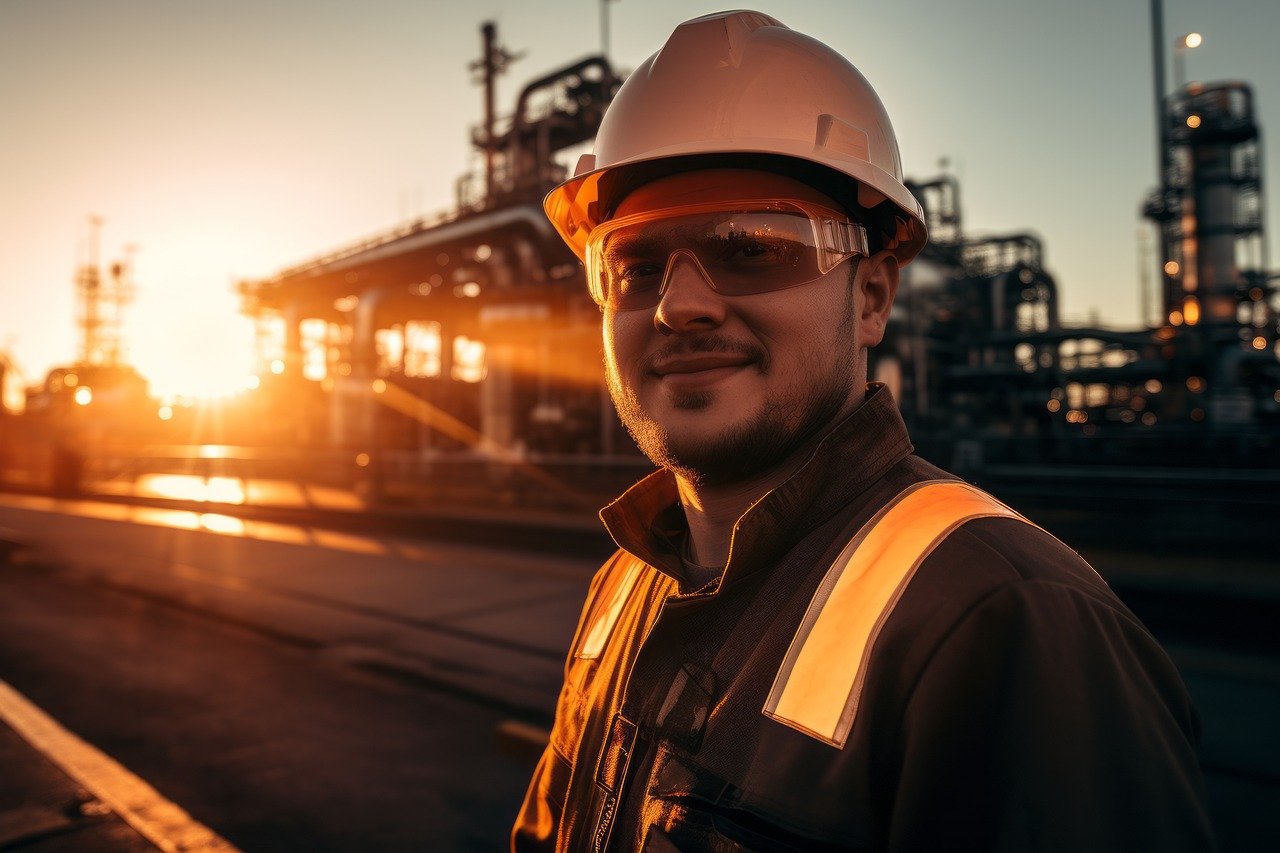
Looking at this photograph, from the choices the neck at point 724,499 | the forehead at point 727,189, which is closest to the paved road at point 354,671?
the neck at point 724,499

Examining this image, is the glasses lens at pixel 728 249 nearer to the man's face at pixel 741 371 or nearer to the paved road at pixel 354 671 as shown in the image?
the man's face at pixel 741 371

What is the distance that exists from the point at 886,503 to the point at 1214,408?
22349 mm

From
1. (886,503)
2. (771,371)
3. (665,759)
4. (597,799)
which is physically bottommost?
(597,799)

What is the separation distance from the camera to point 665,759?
1208 mm

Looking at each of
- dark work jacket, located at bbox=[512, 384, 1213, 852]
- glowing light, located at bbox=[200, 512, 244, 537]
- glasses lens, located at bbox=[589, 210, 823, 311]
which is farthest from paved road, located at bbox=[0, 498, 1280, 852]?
glasses lens, located at bbox=[589, 210, 823, 311]

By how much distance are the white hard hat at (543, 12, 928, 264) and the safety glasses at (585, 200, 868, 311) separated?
0.11 meters

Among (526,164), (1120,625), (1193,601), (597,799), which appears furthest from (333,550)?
(526,164)

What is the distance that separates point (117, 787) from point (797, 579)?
12.4 feet

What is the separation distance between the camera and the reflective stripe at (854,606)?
101 centimetres

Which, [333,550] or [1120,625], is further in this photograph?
[333,550]

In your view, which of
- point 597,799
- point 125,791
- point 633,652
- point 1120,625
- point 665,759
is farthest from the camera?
point 125,791

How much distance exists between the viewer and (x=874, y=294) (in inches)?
62.9

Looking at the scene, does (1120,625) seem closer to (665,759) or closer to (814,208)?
(665,759)

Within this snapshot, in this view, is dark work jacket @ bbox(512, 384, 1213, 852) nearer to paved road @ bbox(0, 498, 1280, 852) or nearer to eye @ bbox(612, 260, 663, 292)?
eye @ bbox(612, 260, 663, 292)
